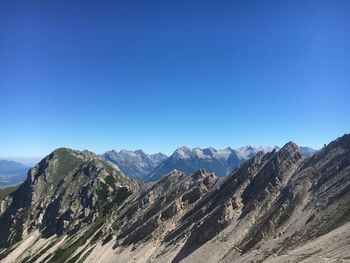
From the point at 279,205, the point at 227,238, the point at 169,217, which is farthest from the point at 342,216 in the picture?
the point at 169,217

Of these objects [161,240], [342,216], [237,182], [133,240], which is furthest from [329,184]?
[133,240]

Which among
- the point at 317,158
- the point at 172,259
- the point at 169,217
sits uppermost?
the point at 317,158

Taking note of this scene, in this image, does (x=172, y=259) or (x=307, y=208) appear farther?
(x=172, y=259)

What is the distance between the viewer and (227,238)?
5527 inches

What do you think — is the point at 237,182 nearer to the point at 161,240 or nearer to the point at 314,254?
the point at 161,240

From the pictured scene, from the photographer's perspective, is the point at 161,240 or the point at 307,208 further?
the point at 161,240

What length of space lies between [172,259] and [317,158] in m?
75.3

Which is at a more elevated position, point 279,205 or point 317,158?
point 317,158

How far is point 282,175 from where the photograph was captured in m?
169

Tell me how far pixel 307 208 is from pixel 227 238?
30125 millimetres

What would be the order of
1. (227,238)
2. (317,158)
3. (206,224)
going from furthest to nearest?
1. (317,158)
2. (206,224)
3. (227,238)

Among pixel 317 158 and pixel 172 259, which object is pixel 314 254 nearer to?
pixel 172 259

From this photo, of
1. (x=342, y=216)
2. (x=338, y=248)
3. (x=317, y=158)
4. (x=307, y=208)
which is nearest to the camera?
(x=338, y=248)

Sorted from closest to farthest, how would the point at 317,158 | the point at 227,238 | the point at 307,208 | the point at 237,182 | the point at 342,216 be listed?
the point at 342,216 < the point at 307,208 < the point at 227,238 < the point at 317,158 < the point at 237,182
